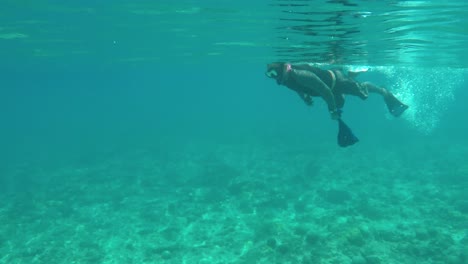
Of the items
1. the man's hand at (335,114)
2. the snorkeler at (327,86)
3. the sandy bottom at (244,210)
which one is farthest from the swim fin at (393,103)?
the sandy bottom at (244,210)

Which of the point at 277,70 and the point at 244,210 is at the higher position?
the point at 277,70

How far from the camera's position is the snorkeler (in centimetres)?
834

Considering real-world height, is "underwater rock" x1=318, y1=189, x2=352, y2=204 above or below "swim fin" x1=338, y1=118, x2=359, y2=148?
below

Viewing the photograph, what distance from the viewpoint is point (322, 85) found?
27.4ft

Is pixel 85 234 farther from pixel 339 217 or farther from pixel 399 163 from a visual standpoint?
pixel 399 163

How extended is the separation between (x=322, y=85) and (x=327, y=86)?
22 centimetres

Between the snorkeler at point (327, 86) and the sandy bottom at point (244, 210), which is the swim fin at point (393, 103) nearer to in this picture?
the snorkeler at point (327, 86)

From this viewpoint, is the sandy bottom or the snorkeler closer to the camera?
the snorkeler

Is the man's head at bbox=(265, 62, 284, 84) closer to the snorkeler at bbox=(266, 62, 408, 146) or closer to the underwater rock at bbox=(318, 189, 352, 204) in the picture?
the snorkeler at bbox=(266, 62, 408, 146)

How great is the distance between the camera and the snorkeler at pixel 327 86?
27.3 feet

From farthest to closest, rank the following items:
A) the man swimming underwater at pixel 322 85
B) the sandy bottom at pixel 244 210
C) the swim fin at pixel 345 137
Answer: the sandy bottom at pixel 244 210, the man swimming underwater at pixel 322 85, the swim fin at pixel 345 137

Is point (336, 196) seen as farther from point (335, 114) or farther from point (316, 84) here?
point (316, 84)

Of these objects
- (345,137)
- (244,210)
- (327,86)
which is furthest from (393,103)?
(244,210)

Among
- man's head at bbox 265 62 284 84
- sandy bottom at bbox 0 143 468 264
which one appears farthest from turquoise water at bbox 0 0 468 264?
man's head at bbox 265 62 284 84
